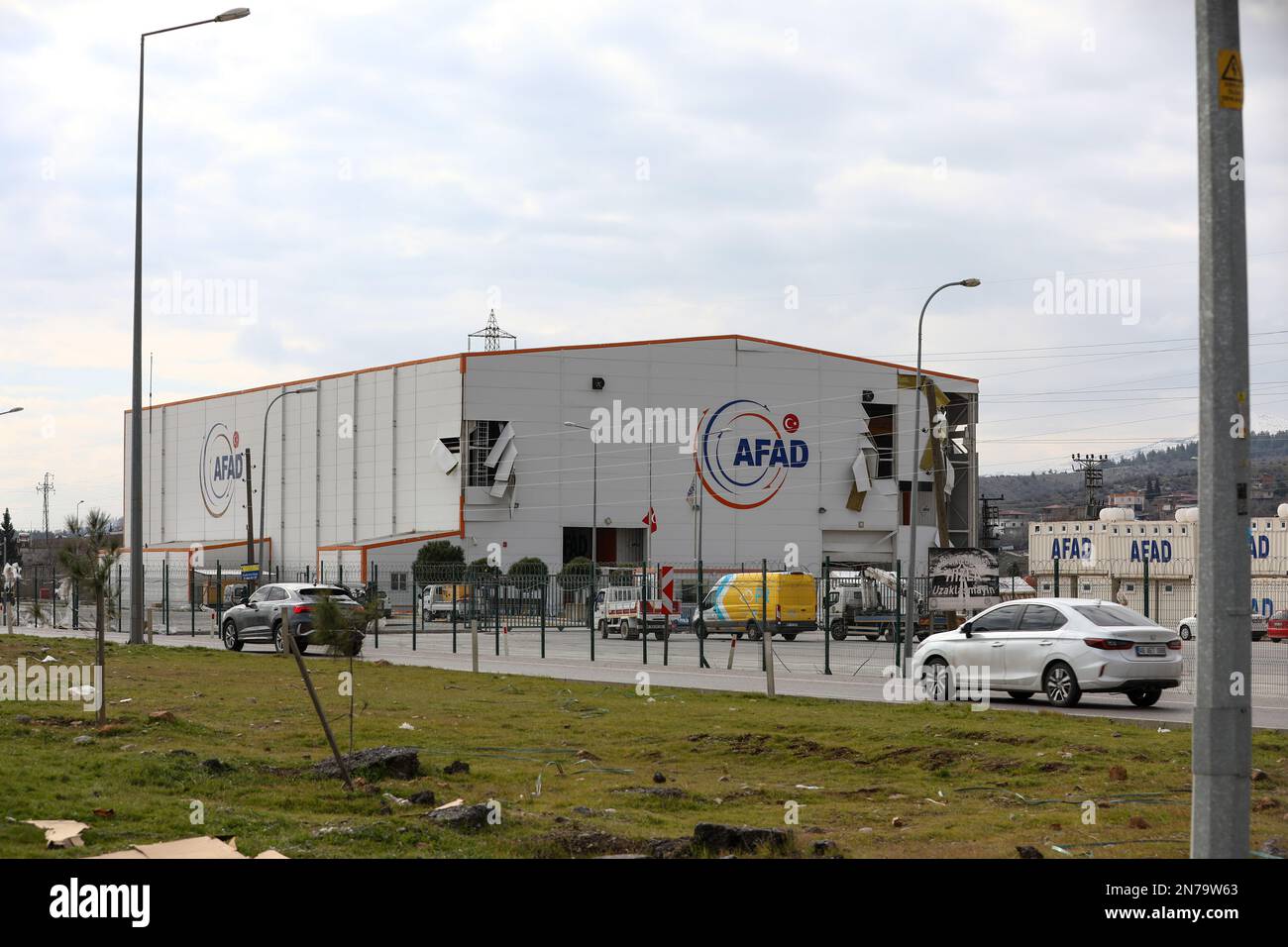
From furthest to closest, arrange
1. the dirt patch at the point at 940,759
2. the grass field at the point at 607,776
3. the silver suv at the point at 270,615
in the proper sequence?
1. the silver suv at the point at 270,615
2. the dirt patch at the point at 940,759
3. the grass field at the point at 607,776

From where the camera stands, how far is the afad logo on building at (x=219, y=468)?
295 feet

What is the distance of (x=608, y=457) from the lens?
249ft

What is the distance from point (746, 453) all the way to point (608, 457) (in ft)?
27.1

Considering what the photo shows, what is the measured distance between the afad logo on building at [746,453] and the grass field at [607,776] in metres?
57.3

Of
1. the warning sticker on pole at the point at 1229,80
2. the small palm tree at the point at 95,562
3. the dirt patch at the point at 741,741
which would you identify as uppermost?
the warning sticker on pole at the point at 1229,80

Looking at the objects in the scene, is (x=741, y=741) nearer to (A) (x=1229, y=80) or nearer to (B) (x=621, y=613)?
(A) (x=1229, y=80)

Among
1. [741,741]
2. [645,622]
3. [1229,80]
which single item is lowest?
[741,741]

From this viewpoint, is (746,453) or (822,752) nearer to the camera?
(822,752)

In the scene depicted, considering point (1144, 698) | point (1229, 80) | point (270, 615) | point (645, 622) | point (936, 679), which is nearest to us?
point (1229, 80)

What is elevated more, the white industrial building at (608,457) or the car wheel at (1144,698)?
the white industrial building at (608,457)

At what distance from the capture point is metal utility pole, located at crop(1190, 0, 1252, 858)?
21.3 ft

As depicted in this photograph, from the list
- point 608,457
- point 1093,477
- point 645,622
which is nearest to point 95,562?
point 645,622

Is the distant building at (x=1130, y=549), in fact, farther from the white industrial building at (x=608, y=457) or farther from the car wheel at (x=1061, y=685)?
the car wheel at (x=1061, y=685)

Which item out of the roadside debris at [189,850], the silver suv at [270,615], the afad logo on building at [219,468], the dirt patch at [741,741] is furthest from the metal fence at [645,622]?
the afad logo on building at [219,468]
